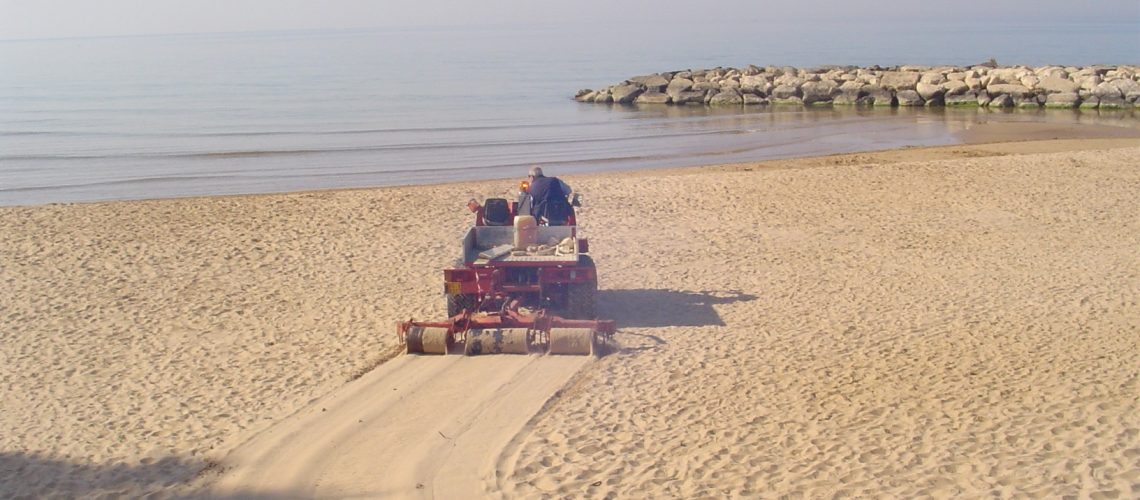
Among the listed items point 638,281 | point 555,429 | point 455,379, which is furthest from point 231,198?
point 555,429

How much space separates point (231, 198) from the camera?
2222cm

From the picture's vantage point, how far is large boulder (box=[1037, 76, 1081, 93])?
42.7m

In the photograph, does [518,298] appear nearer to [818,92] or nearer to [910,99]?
[910,99]

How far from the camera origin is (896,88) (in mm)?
45812

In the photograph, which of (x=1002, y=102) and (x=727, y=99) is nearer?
(x=1002, y=102)

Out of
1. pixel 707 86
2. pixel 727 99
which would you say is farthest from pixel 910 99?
pixel 707 86

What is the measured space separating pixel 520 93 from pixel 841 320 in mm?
46564

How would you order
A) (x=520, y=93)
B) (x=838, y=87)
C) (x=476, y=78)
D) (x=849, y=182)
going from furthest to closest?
(x=476, y=78) < (x=520, y=93) < (x=838, y=87) < (x=849, y=182)

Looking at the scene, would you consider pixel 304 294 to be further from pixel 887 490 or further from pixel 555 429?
pixel 887 490

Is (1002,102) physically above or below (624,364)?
above

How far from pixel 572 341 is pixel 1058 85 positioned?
38.6 m

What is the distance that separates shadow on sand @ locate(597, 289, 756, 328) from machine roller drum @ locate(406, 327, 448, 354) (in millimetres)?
2119

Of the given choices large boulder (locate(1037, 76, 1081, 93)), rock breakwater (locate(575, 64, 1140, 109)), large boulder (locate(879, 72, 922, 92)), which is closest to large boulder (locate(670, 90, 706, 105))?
rock breakwater (locate(575, 64, 1140, 109))

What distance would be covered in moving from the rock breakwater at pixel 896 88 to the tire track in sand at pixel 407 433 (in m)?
37.4
